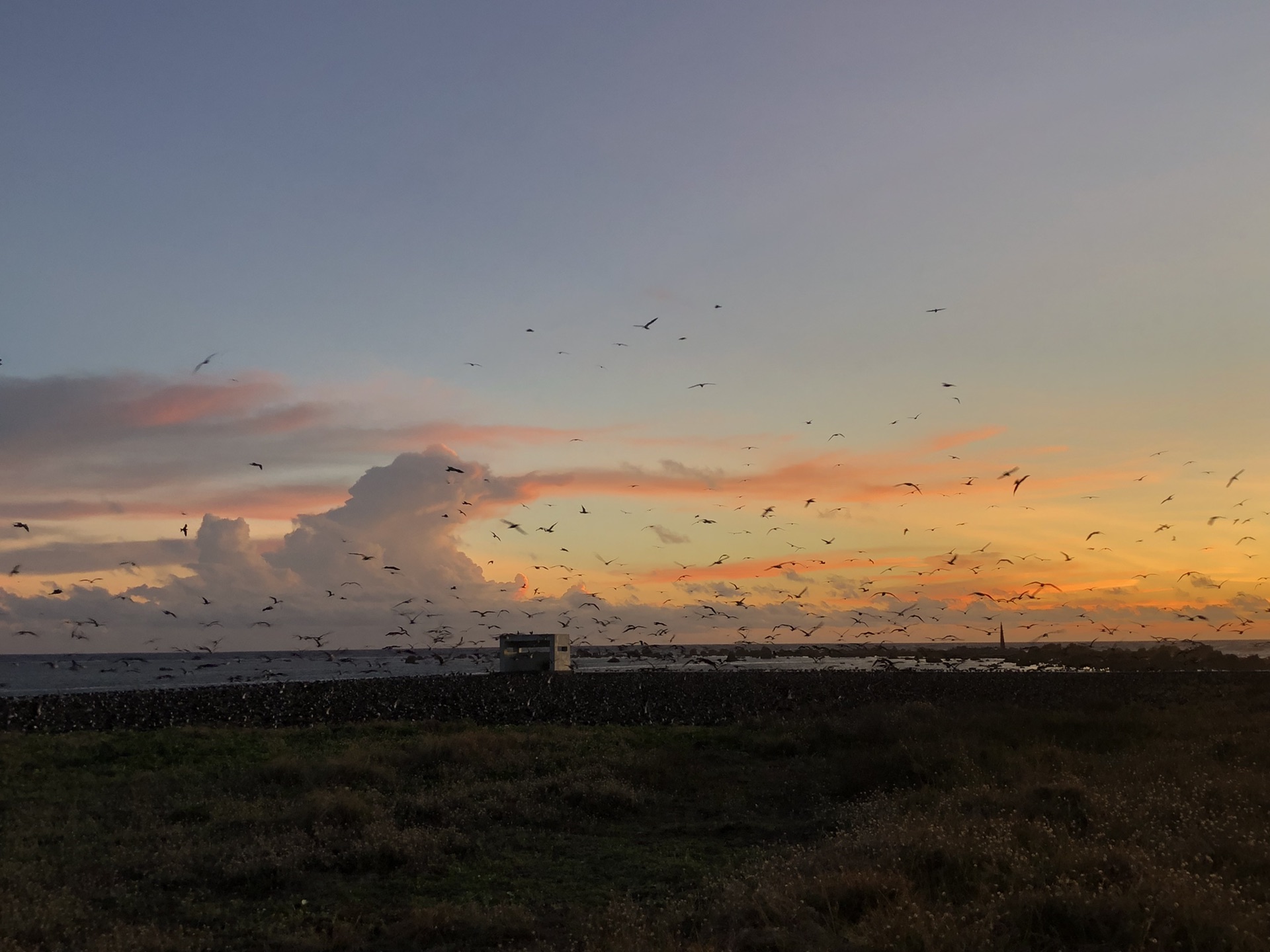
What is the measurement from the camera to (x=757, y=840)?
17516 mm

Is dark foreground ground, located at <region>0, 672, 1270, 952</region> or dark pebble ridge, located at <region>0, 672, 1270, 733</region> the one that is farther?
dark pebble ridge, located at <region>0, 672, 1270, 733</region>

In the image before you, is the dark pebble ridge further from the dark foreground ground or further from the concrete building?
the dark foreground ground

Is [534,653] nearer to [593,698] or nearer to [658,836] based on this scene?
[593,698]

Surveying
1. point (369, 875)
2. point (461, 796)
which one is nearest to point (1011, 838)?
point (369, 875)

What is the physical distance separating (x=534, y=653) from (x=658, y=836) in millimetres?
79872

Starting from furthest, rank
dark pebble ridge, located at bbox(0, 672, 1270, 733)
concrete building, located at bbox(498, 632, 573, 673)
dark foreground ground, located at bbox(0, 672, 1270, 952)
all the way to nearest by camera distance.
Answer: concrete building, located at bbox(498, 632, 573, 673) → dark pebble ridge, located at bbox(0, 672, 1270, 733) → dark foreground ground, located at bbox(0, 672, 1270, 952)

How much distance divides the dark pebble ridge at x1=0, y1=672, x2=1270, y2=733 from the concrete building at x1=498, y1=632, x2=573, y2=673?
5.77 meters

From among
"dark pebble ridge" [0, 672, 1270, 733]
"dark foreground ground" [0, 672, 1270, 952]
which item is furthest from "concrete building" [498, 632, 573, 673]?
"dark foreground ground" [0, 672, 1270, 952]

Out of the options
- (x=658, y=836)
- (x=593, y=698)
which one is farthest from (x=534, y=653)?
(x=658, y=836)

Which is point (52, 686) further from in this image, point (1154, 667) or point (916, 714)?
point (1154, 667)

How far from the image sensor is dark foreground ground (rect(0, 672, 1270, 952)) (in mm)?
11000

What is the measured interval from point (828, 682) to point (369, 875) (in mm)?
64300

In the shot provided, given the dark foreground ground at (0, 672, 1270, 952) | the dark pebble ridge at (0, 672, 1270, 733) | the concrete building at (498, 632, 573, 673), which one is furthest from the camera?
the concrete building at (498, 632, 573, 673)

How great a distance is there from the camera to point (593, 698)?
5706cm
